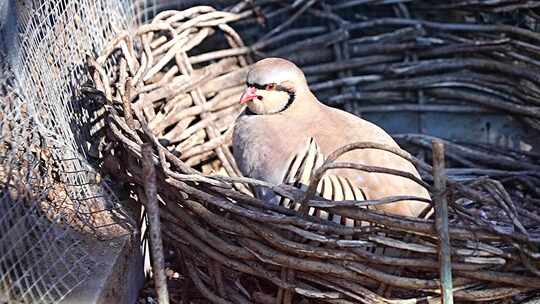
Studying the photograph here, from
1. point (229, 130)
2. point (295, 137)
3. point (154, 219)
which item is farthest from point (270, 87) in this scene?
point (154, 219)

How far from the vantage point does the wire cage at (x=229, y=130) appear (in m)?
2.07

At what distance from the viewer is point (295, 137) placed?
258cm

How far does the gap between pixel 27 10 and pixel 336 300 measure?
3.59ft

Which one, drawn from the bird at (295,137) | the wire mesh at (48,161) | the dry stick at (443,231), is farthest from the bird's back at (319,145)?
the wire mesh at (48,161)

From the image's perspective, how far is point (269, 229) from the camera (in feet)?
7.13

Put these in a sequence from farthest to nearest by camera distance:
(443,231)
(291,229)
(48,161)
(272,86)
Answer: (272,86)
(48,161)
(291,229)
(443,231)

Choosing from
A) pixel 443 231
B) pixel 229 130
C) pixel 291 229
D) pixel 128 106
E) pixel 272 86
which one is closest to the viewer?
pixel 443 231

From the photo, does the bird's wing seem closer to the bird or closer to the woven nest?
the bird

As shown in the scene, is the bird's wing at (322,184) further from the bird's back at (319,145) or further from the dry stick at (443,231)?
the dry stick at (443,231)

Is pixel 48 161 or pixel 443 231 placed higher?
pixel 48 161

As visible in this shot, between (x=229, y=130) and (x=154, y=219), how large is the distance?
3.83ft


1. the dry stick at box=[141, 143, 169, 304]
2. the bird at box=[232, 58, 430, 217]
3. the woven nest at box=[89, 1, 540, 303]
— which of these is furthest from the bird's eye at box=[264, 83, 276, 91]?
the dry stick at box=[141, 143, 169, 304]

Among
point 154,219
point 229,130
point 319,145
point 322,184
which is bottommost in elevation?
point 154,219

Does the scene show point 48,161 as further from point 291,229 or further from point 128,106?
point 291,229
